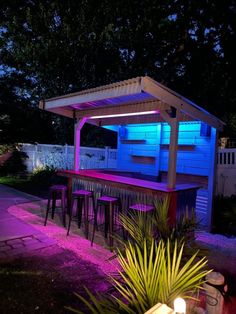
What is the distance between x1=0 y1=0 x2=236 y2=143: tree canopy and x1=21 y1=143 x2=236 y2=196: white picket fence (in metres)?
1.68

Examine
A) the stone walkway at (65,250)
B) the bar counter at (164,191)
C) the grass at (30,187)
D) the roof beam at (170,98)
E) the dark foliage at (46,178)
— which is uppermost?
the roof beam at (170,98)

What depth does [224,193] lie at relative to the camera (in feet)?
22.4

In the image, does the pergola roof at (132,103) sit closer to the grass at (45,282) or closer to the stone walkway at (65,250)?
the stone walkway at (65,250)

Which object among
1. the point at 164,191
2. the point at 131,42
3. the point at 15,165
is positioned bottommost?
the point at 15,165

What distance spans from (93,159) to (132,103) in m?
5.08

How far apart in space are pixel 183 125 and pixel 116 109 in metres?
2.56

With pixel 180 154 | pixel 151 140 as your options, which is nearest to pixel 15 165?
pixel 151 140

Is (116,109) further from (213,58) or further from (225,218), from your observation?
(213,58)

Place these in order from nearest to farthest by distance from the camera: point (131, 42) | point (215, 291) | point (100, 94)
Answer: point (215, 291)
point (100, 94)
point (131, 42)

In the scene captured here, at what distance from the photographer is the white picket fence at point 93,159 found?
6727 mm

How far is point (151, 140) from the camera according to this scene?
25.9 ft

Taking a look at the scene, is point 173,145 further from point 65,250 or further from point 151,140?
point 151,140

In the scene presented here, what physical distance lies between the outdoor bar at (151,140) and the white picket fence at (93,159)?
56 centimetres

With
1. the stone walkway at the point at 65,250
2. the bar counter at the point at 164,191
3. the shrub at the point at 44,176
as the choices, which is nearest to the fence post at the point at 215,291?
the stone walkway at the point at 65,250
